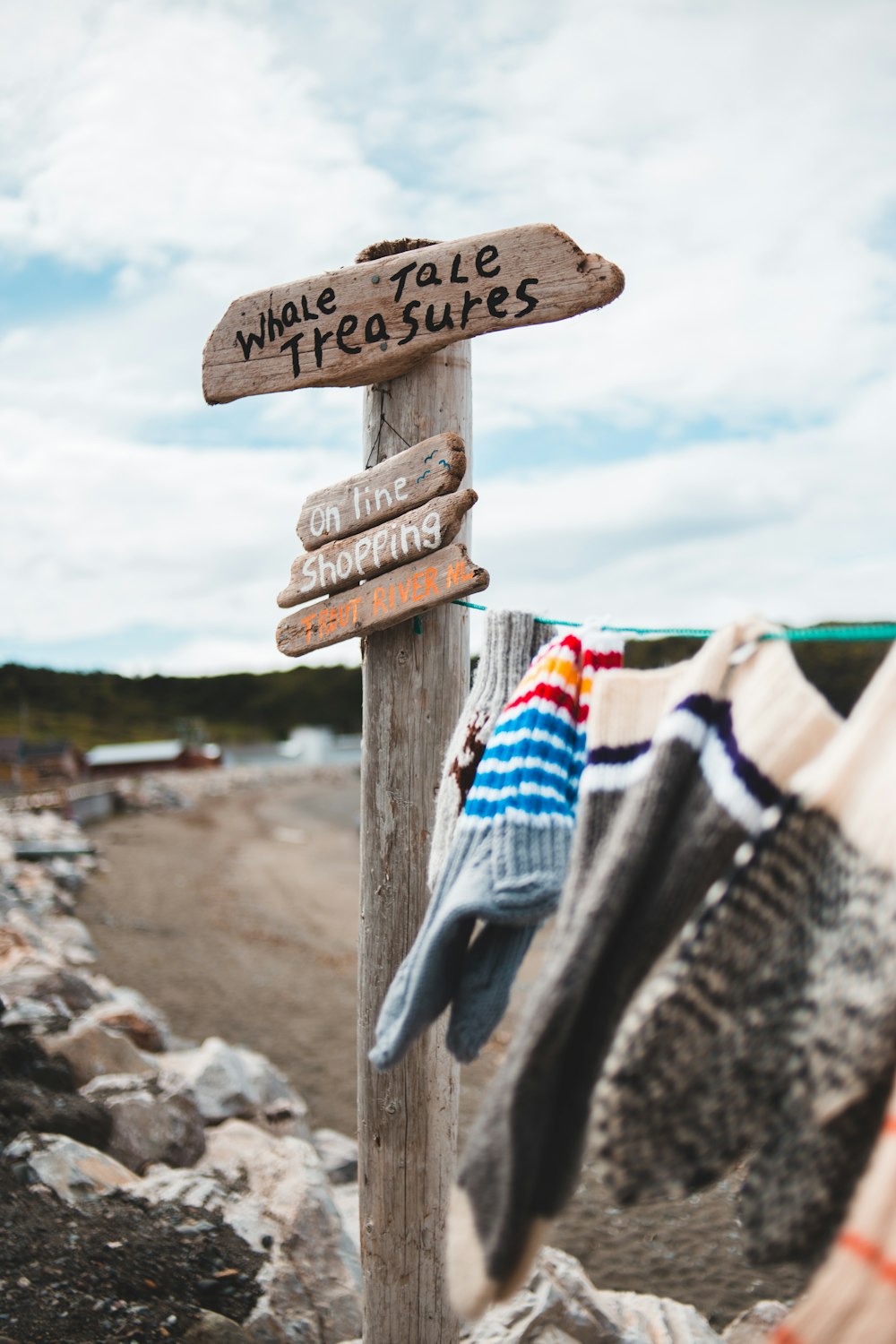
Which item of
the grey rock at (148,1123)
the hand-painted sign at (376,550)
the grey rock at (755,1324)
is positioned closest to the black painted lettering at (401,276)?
the hand-painted sign at (376,550)

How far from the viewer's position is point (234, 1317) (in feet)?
12.1

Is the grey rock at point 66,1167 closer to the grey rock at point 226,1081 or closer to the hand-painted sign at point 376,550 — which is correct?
the grey rock at point 226,1081

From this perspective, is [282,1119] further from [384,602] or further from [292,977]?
[292,977]

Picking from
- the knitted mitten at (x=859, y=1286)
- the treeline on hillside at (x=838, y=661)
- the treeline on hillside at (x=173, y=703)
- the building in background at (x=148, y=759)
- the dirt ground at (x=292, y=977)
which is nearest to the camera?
the knitted mitten at (x=859, y=1286)

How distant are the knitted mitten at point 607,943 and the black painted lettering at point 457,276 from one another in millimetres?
1737

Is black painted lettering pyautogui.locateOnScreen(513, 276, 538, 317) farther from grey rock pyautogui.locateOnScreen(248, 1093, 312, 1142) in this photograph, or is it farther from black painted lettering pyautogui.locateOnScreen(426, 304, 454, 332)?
grey rock pyautogui.locateOnScreen(248, 1093, 312, 1142)

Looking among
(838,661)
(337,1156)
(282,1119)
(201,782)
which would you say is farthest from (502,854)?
(838,661)

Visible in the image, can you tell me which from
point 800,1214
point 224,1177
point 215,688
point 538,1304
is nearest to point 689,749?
point 800,1214

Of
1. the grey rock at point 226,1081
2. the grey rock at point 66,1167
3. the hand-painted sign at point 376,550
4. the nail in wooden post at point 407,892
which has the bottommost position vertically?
the grey rock at point 226,1081

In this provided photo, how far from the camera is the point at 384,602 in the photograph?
9.69 feet

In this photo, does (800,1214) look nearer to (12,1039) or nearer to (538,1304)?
(538,1304)

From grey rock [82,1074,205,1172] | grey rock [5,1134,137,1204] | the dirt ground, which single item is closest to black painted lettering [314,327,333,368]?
the dirt ground

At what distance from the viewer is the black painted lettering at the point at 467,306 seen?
280 centimetres

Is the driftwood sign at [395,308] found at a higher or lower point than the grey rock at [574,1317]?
higher
